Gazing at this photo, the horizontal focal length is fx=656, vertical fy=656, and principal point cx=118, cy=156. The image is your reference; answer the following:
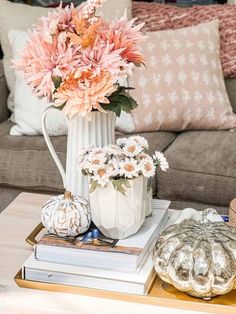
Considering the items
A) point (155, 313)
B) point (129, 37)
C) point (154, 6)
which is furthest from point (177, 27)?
point (155, 313)

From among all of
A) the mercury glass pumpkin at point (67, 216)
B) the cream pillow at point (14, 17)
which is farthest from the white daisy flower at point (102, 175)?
the cream pillow at point (14, 17)

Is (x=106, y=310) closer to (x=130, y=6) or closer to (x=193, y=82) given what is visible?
(x=193, y=82)

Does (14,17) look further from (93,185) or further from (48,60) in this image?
(93,185)

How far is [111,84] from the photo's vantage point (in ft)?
4.89

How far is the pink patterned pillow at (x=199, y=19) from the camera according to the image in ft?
9.20

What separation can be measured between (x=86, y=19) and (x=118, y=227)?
1.61 feet

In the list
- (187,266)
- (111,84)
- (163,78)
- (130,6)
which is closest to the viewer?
(187,266)

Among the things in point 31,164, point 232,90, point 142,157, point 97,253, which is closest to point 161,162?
point 142,157

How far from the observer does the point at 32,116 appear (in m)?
2.57

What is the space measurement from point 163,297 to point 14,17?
1.70 meters

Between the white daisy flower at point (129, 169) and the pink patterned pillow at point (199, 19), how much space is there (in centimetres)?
145

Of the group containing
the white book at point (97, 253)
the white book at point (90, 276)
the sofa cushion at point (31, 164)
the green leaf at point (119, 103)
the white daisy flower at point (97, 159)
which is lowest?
the sofa cushion at point (31, 164)

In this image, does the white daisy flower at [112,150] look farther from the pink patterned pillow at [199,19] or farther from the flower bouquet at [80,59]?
the pink patterned pillow at [199,19]

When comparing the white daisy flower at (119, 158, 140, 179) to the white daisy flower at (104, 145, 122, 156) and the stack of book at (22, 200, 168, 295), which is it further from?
the stack of book at (22, 200, 168, 295)
